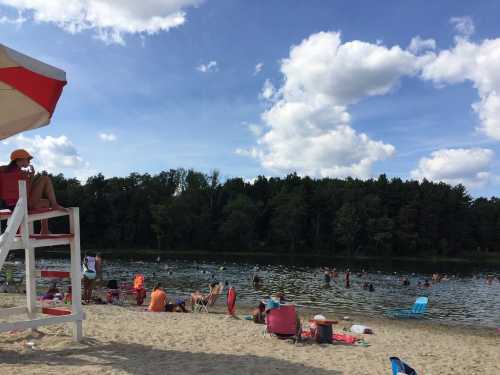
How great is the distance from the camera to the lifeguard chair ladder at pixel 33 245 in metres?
6.95

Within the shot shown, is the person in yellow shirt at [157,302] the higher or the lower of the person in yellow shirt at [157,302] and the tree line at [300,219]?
the lower

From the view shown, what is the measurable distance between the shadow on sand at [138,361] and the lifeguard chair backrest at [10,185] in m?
2.69

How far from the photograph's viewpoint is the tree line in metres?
88.9

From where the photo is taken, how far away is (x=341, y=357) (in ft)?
31.8

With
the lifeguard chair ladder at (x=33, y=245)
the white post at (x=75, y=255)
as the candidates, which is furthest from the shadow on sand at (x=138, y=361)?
the white post at (x=75, y=255)

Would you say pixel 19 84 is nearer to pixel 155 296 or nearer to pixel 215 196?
pixel 155 296

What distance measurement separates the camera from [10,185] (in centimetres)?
763

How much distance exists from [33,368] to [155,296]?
9777 millimetres

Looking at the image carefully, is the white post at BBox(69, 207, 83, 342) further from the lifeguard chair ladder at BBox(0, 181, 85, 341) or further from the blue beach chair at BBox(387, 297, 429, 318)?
the blue beach chair at BBox(387, 297, 429, 318)

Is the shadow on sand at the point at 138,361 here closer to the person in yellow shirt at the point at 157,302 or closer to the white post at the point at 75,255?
the white post at the point at 75,255

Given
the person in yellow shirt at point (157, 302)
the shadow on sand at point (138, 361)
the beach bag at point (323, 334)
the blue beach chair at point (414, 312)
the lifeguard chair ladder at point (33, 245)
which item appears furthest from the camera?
the blue beach chair at point (414, 312)

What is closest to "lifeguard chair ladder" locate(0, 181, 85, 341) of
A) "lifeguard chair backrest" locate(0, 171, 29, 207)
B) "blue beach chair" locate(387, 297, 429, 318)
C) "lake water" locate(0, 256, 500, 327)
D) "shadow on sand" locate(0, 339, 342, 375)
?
"lifeguard chair backrest" locate(0, 171, 29, 207)

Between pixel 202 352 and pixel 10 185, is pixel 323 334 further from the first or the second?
→ pixel 10 185

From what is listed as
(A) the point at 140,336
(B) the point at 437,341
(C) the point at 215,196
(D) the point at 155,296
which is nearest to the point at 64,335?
(A) the point at 140,336
